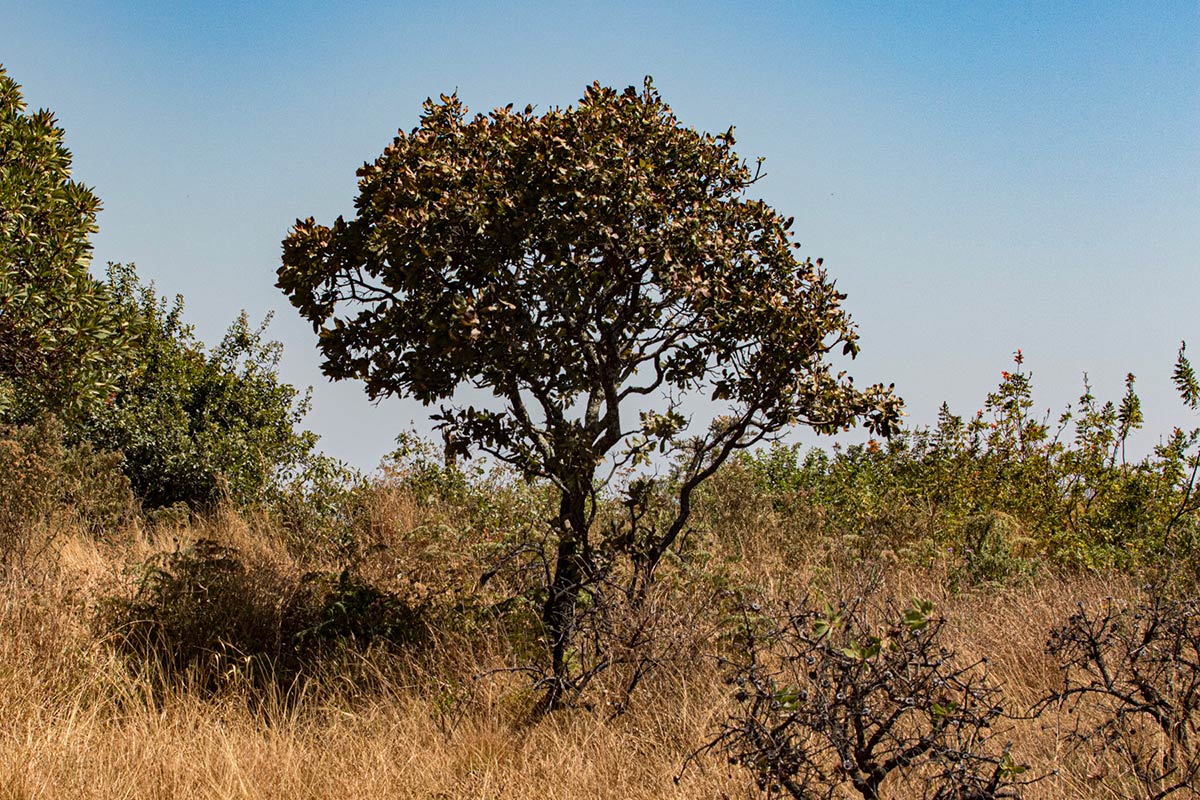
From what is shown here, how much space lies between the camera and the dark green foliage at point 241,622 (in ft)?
Answer: 22.0

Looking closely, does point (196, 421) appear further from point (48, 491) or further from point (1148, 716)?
point (1148, 716)

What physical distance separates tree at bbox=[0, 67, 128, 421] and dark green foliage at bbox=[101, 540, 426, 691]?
164cm

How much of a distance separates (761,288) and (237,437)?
28.1ft

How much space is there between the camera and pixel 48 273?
7.36 meters

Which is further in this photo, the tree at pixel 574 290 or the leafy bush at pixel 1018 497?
the leafy bush at pixel 1018 497

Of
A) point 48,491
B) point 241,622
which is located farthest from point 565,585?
point 48,491

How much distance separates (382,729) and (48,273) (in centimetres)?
431

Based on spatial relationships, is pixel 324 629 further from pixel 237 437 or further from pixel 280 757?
pixel 237 437

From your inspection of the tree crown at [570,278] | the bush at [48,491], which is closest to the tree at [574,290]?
the tree crown at [570,278]

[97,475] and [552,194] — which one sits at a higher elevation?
[552,194]

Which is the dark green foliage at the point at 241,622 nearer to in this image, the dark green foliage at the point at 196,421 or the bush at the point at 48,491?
the bush at the point at 48,491

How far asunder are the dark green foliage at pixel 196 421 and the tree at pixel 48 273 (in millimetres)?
4636

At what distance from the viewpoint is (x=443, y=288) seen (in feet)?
19.9

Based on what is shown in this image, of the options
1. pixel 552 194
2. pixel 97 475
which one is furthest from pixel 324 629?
pixel 97 475
